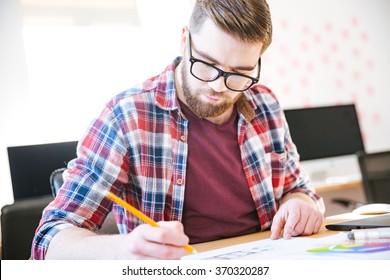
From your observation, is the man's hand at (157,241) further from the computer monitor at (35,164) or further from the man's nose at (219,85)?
the computer monitor at (35,164)

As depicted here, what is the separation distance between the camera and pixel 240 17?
2.94 ft

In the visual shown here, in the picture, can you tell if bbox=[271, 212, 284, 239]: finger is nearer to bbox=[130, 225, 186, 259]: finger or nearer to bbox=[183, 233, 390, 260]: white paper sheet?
bbox=[183, 233, 390, 260]: white paper sheet

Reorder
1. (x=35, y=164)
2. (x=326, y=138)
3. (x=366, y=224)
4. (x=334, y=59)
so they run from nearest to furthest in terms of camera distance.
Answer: (x=366, y=224) < (x=35, y=164) < (x=326, y=138) < (x=334, y=59)

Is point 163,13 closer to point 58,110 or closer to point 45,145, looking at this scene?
point 58,110

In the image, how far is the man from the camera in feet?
2.81

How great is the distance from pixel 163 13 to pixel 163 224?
168 centimetres

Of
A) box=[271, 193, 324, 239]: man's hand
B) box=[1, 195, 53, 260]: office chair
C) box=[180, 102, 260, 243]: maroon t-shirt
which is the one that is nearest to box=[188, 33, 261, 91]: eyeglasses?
box=[180, 102, 260, 243]: maroon t-shirt

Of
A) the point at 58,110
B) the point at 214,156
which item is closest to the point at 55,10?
the point at 58,110

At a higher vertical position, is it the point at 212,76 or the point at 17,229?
the point at 212,76

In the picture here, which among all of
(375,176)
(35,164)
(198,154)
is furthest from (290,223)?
(375,176)

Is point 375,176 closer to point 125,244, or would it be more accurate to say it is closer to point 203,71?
point 203,71

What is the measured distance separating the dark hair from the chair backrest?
135 centimetres

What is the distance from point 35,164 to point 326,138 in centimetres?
156

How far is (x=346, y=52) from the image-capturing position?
2.88 m
